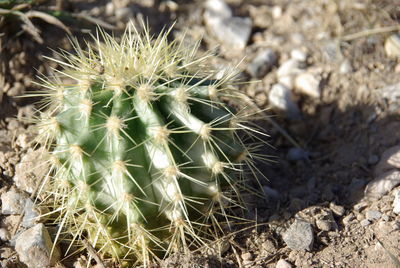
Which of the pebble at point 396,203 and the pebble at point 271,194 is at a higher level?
the pebble at point 396,203

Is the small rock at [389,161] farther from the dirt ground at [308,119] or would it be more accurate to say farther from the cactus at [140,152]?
the cactus at [140,152]

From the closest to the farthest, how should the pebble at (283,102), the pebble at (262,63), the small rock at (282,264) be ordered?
the small rock at (282,264) → the pebble at (283,102) → the pebble at (262,63)

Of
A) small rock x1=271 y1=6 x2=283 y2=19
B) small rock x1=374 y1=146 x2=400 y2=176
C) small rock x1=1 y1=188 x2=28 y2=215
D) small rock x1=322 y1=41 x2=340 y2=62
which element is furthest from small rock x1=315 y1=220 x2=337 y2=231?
small rock x1=271 y1=6 x2=283 y2=19

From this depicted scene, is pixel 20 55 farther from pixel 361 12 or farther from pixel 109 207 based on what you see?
pixel 361 12

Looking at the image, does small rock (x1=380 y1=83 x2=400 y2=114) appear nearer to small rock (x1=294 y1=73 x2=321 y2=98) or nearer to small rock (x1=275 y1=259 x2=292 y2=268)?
small rock (x1=294 y1=73 x2=321 y2=98)

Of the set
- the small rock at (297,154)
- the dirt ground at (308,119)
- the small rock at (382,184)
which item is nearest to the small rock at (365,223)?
the dirt ground at (308,119)

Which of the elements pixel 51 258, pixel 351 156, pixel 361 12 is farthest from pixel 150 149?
pixel 361 12
